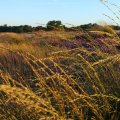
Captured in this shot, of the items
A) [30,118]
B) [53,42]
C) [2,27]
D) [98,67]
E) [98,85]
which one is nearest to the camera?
[30,118]

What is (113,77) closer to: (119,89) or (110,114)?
(119,89)

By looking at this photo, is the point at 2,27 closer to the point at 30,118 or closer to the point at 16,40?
the point at 16,40

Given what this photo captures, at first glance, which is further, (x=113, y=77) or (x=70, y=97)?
(x=113, y=77)

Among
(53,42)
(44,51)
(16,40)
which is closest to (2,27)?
(16,40)

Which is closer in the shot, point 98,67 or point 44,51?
point 98,67

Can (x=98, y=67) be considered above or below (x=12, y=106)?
above

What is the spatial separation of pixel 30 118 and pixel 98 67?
129 cm

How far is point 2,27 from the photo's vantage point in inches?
1802

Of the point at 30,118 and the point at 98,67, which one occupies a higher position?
the point at 98,67

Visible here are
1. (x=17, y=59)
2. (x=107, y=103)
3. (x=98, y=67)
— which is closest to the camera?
(x=107, y=103)

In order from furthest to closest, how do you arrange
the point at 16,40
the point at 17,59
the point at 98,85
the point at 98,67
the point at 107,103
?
the point at 16,40
the point at 17,59
the point at 98,67
the point at 98,85
the point at 107,103

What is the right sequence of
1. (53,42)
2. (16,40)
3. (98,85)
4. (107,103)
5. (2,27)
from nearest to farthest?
(107,103)
(98,85)
(53,42)
(16,40)
(2,27)

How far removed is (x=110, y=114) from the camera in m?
3.43

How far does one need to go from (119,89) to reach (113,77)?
23 cm
